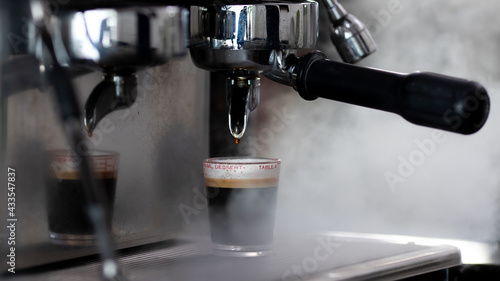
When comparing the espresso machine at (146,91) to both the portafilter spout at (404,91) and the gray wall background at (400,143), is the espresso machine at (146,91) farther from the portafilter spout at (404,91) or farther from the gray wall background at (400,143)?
the gray wall background at (400,143)

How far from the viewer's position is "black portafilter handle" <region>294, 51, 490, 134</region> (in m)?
0.50

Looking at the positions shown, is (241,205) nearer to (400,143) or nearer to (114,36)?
(114,36)

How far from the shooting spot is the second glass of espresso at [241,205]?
74cm

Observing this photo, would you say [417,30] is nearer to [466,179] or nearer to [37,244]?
[466,179]

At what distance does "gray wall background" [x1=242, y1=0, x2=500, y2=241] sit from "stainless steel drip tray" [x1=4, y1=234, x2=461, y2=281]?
0.46m

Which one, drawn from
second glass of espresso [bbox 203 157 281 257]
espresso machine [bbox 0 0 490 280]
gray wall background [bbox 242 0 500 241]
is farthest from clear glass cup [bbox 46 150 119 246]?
gray wall background [bbox 242 0 500 241]

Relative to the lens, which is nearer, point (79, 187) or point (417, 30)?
point (79, 187)

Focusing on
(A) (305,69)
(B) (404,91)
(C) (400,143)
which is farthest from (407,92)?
(C) (400,143)

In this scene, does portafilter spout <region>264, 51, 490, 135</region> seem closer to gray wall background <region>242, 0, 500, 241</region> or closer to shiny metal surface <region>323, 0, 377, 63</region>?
shiny metal surface <region>323, 0, 377, 63</region>

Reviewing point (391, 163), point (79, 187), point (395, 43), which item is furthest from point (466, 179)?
point (79, 187)

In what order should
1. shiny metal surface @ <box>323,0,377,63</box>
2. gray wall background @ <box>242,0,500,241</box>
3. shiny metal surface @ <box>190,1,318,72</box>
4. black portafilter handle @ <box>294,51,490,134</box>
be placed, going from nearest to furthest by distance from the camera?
1. black portafilter handle @ <box>294,51,490,134</box>
2. shiny metal surface @ <box>190,1,318,72</box>
3. shiny metal surface @ <box>323,0,377,63</box>
4. gray wall background @ <box>242,0,500,241</box>

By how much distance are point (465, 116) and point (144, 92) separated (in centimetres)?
38

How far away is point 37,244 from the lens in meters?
0.65

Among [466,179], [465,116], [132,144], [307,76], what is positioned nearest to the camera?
[465,116]
